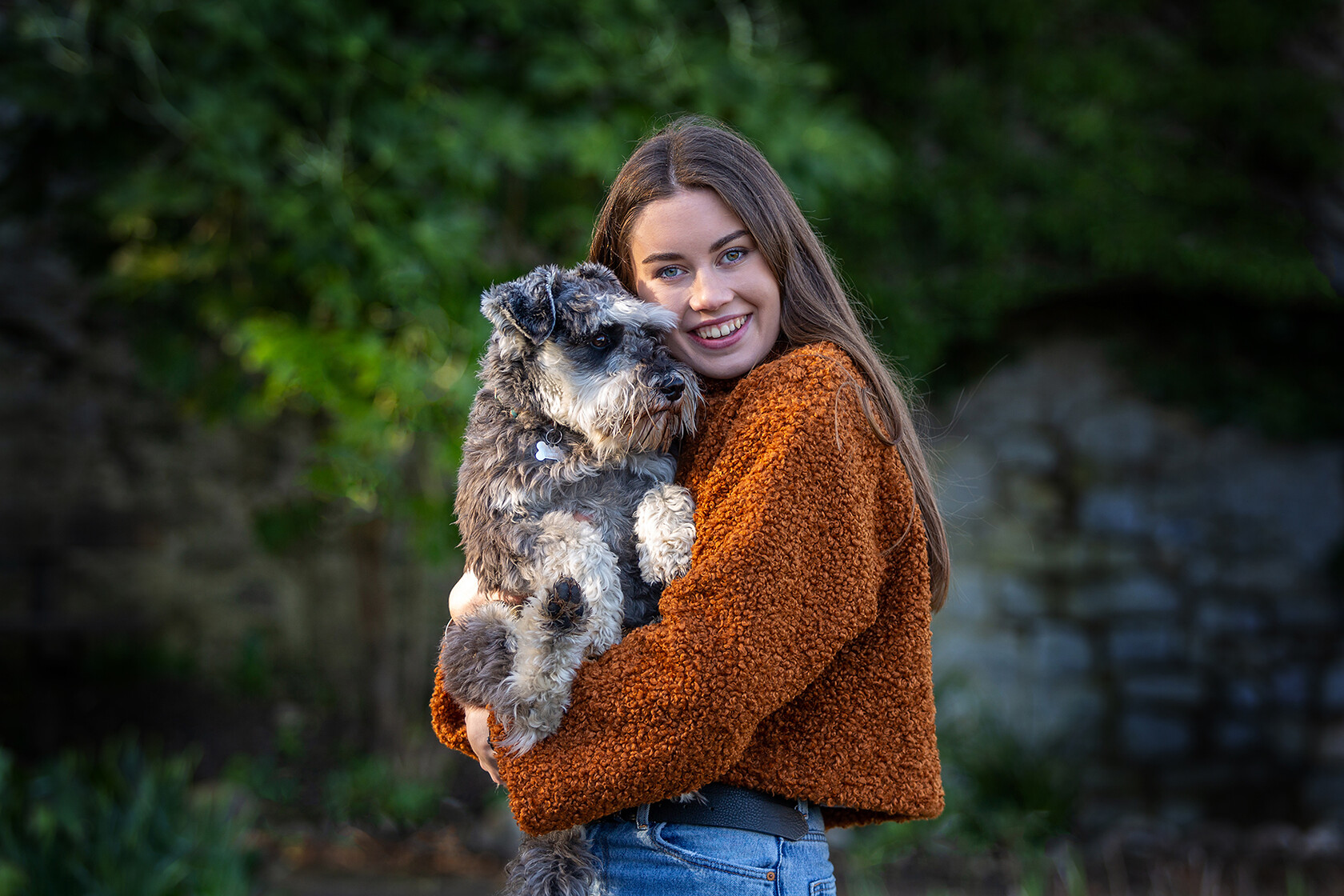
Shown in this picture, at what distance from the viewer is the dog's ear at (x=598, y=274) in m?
2.29

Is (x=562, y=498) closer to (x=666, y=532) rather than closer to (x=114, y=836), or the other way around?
(x=666, y=532)

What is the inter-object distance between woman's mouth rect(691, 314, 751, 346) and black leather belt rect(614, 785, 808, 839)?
2.83ft

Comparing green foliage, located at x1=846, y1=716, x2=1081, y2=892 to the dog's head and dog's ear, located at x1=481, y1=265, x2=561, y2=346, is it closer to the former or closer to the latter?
the dog's head

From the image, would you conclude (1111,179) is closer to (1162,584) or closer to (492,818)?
(1162,584)

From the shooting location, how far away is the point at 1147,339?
23.7ft

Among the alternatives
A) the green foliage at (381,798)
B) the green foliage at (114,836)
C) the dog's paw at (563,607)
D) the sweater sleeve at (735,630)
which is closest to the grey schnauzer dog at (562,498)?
the dog's paw at (563,607)

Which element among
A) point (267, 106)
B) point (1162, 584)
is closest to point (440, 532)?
point (267, 106)

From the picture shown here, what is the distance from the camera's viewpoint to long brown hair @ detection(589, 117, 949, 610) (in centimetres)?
204

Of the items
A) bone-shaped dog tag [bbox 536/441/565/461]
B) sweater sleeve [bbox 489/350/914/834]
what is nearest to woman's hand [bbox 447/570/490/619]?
bone-shaped dog tag [bbox 536/441/565/461]

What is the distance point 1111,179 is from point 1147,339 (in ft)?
3.87

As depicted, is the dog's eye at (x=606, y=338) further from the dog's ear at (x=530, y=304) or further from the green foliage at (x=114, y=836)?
the green foliage at (x=114, y=836)

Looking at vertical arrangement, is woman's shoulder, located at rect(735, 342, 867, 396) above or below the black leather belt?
above

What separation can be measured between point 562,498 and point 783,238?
2.27ft

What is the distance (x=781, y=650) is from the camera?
5.44 feet
